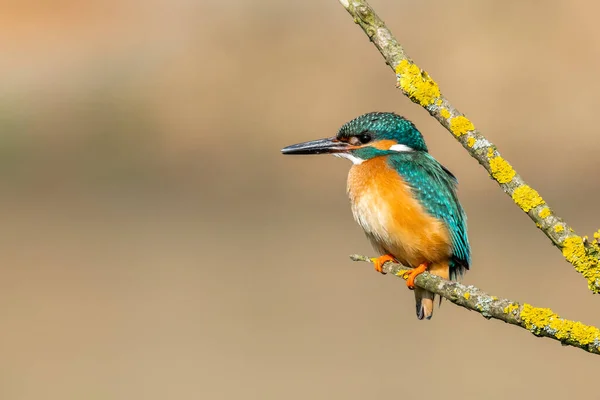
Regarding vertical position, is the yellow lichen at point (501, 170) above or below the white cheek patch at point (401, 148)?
below

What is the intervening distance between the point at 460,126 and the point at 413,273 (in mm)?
1071

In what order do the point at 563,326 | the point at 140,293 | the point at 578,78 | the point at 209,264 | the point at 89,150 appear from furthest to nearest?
the point at 89,150 → the point at 578,78 → the point at 209,264 → the point at 140,293 → the point at 563,326

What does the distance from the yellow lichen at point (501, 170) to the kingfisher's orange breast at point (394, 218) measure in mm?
1154

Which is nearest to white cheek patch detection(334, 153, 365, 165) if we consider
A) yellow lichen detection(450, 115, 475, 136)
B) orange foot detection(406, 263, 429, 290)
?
orange foot detection(406, 263, 429, 290)

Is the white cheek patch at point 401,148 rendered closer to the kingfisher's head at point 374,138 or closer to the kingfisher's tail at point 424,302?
the kingfisher's head at point 374,138

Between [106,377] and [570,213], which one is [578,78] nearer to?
[570,213]

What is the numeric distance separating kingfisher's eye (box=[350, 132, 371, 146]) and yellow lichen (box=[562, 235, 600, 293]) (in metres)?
1.42

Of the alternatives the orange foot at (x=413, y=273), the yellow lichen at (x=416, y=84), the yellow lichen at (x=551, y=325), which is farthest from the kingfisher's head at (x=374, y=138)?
the yellow lichen at (x=551, y=325)

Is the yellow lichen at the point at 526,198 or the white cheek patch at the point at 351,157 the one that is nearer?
the yellow lichen at the point at 526,198

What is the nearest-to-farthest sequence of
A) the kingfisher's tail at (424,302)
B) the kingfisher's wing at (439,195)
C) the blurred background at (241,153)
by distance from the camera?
the kingfisher's wing at (439,195)
the kingfisher's tail at (424,302)
the blurred background at (241,153)

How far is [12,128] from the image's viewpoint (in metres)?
9.14

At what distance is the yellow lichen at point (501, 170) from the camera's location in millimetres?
1653

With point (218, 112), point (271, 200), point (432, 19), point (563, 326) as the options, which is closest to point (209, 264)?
point (271, 200)

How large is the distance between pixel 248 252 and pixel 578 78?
2.90m
